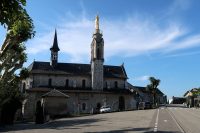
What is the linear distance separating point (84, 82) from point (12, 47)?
49.7 metres

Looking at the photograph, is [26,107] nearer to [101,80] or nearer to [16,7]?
[101,80]

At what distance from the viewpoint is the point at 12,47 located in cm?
2567

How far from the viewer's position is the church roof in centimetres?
7238

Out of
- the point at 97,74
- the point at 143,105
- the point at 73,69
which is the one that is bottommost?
the point at 143,105

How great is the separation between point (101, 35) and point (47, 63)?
1484cm

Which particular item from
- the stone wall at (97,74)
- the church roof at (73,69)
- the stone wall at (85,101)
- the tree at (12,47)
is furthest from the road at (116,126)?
the church roof at (73,69)

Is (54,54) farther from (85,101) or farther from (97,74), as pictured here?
(85,101)

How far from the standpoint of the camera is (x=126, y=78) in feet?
262

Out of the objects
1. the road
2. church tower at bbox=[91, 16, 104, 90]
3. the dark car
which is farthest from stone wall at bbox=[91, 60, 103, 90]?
the road

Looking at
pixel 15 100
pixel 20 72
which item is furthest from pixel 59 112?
pixel 20 72

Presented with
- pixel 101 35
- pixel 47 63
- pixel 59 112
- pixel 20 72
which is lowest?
pixel 59 112

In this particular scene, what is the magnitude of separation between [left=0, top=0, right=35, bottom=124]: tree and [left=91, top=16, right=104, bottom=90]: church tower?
37728 millimetres

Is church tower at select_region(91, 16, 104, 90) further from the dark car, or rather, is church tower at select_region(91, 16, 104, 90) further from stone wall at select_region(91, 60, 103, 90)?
the dark car

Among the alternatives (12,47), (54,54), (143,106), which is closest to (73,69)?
(54,54)
